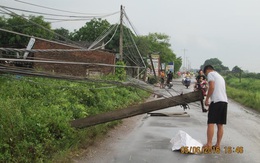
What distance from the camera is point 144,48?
44.9m

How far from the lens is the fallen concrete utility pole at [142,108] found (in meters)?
7.11

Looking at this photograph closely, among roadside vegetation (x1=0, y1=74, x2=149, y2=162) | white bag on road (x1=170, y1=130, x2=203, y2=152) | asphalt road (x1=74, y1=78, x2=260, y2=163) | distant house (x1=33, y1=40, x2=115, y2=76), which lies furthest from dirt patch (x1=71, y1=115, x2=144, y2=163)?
distant house (x1=33, y1=40, x2=115, y2=76)

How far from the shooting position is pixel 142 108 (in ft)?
23.8

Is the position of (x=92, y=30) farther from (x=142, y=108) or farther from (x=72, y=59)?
(x=142, y=108)

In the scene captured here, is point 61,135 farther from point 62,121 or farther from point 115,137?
point 115,137

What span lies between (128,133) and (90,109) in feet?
5.74

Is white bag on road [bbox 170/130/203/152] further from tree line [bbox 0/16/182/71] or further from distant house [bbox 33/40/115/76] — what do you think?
distant house [bbox 33/40/115/76]

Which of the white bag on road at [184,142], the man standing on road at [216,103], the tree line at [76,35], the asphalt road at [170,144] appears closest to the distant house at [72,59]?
the tree line at [76,35]

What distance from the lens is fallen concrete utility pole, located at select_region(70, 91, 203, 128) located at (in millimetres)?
7109

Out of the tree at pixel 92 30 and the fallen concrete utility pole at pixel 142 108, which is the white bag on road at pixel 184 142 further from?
the tree at pixel 92 30

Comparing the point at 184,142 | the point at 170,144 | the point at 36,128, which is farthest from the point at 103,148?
the point at 184,142

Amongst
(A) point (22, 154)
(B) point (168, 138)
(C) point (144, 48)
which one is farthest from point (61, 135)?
(C) point (144, 48)

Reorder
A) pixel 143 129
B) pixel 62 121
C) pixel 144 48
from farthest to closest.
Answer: pixel 144 48 → pixel 143 129 → pixel 62 121

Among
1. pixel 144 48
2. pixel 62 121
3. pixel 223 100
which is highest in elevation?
pixel 144 48
